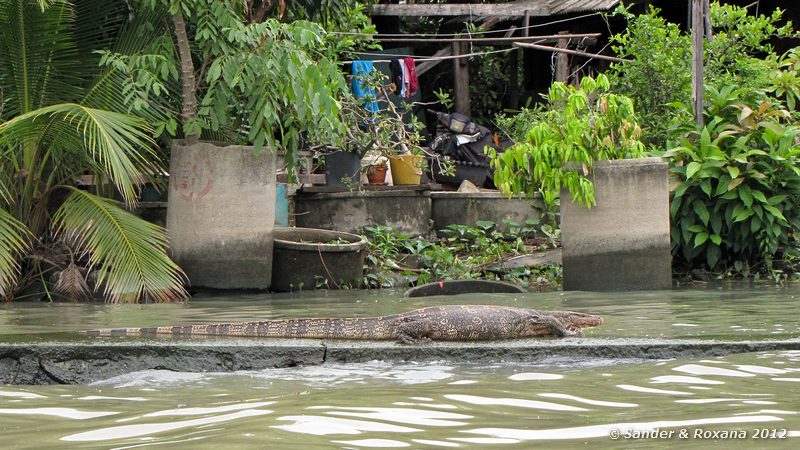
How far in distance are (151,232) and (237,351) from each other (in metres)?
4.68

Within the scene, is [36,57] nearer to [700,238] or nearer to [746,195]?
[700,238]

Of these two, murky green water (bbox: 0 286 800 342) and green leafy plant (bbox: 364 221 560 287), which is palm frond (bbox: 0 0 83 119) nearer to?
murky green water (bbox: 0 286 800 342)

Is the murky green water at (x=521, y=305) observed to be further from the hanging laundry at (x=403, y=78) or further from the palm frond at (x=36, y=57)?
the hanging laundry at (x=403, y=78)

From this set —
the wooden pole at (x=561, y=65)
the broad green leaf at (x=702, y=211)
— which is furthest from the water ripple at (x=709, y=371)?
the wooden pole at (x=561, y=65)

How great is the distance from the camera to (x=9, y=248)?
9234 millimetres

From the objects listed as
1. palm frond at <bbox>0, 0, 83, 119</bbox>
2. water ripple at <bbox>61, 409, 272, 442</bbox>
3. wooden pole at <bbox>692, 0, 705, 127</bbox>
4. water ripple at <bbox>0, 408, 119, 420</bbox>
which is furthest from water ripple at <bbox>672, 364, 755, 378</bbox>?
palm frond at <bbox>0, 0, 83, 119</bbox>

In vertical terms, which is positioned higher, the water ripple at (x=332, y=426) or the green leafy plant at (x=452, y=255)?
the green leafy plant at (x=452, y=255)

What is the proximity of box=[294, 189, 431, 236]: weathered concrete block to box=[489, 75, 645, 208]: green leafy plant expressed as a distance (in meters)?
2.83

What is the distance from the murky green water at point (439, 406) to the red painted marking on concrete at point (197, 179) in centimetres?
451

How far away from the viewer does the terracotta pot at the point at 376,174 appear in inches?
555

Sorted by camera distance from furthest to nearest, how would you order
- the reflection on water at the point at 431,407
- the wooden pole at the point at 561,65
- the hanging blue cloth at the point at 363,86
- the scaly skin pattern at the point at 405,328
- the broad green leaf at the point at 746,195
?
1. the wooden pole at the point at 561,65
2. the hanging blue cloth at the point at 363,86
3. the broad green leaf at the point at 746,195
4. the scaly skin pattern at the point at 405,328
5. the reflection on water at the point at 431,407

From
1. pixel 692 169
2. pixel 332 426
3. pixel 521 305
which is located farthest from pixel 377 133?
pixel 332 426

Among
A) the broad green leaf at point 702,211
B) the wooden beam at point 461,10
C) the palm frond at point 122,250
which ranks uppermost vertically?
the wooden beam at point 461,10

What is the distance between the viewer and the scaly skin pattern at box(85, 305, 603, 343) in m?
5.65
